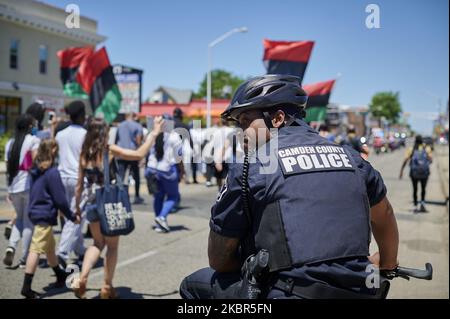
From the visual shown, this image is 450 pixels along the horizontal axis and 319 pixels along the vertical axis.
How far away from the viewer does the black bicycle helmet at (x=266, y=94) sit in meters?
1.89

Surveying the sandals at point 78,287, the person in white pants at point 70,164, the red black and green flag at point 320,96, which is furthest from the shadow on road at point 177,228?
the sandals at point 78,287

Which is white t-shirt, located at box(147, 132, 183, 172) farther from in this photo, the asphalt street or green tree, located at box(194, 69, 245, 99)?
green tree, located at box(194, 69, 245, 99)

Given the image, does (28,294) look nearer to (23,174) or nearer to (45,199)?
(45,199)

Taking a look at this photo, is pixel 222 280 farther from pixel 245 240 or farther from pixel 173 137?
pixel 173 137

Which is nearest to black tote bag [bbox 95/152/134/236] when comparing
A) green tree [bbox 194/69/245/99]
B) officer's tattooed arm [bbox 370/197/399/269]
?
officer's tattooed arm [bbox 370/197/399/269]

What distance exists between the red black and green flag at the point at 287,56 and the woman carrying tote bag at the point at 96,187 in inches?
52.5

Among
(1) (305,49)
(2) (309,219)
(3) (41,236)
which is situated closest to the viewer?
(2) (309,219)

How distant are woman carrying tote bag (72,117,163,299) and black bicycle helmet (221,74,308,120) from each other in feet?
7.83

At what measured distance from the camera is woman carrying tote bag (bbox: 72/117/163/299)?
14.4ft

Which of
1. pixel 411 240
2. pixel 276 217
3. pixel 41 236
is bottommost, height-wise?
pixel 411 240

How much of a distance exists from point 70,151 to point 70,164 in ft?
0.51

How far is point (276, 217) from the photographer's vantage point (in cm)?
173

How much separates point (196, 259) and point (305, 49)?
3.35 m
